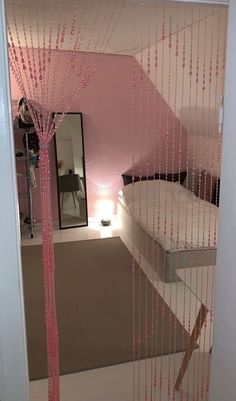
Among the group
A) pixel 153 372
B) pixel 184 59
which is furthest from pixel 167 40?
pixel 153 372

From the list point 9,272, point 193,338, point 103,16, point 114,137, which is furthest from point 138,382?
point 114,137

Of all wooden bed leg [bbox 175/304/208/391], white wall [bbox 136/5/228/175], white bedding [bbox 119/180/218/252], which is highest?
white wall [bbox 136/5/228/175]

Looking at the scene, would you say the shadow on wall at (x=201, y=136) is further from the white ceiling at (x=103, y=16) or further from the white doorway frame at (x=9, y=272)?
the white doorway frame at (x=9, y=272)

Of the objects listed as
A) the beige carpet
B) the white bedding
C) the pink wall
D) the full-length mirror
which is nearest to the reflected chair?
the full-length mirror

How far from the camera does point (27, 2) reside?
1.71 metres

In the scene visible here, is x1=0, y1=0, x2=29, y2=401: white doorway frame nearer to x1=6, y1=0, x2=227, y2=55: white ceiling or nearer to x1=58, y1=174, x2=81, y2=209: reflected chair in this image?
x1=6, y1=0, x2=227, y2=55: white ceiling

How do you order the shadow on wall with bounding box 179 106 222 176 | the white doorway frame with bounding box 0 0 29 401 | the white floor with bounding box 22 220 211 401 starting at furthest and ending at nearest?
the shadow on wall with bounding box 179 106 222 176, the white floor with bounding box 22 220 211 401, the white doorway frame with bounding box 0 0 29 401

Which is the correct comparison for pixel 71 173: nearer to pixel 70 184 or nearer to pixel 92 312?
pixel 70 184

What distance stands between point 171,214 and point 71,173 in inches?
57.6

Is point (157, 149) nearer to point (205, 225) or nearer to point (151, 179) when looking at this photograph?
point (151, 179)

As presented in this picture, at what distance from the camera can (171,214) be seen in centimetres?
354

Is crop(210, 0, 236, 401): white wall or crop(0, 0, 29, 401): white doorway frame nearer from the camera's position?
crop(0, 0, 29, 401): white doorway frame

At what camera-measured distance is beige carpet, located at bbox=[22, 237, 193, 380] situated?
7.22ft

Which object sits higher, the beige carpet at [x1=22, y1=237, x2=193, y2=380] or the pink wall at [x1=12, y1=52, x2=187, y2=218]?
the pink wall at [x1=12, y1=52, x2=187, y2=218]
